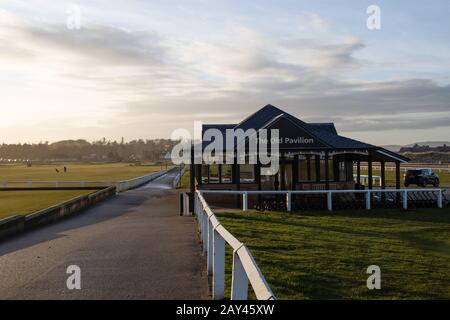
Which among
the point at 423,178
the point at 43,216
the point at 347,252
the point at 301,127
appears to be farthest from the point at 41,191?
the point at 347,252

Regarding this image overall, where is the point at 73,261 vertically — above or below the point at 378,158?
below

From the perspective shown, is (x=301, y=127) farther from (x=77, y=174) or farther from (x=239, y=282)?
(x=77, y=174)

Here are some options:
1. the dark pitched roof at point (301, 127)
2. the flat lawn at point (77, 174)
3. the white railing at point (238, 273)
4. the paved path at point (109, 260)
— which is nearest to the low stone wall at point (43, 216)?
the paved path at point (109, 260)

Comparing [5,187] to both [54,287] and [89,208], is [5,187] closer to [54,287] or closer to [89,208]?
[89,208]

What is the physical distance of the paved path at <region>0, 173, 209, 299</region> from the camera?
25.4 ft

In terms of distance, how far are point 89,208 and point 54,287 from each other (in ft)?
54.5

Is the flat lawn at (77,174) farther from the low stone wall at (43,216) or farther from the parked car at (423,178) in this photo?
the low stone wall at (43,216)

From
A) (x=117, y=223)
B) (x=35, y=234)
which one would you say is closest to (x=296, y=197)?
(x=117, y=223)

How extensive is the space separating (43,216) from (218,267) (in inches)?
471

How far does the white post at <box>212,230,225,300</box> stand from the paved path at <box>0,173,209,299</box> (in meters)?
0.37

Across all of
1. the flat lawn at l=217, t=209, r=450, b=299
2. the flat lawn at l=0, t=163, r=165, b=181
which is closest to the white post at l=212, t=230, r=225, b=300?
the flat lawn at l=217, t=209, r=450, b=299

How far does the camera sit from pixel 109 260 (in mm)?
10367
